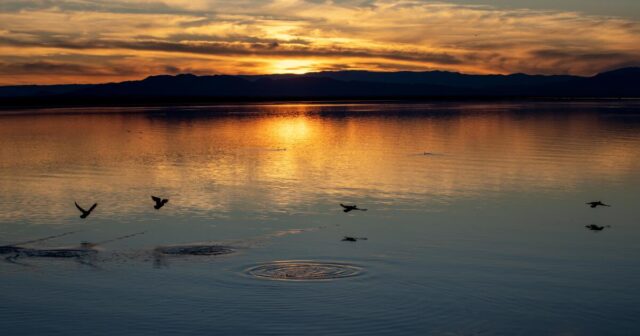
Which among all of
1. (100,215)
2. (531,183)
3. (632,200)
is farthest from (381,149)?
(100,215)

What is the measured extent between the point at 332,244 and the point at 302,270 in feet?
8.34

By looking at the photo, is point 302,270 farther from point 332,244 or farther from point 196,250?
point 196,250

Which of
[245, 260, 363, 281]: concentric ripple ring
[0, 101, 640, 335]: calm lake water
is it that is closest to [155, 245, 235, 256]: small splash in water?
[0, 101, 640, 335]: calm lake water

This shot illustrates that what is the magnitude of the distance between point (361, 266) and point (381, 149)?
27.7 m

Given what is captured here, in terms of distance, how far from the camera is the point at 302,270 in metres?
16.4

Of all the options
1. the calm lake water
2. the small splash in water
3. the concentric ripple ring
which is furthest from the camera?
the small splash in water

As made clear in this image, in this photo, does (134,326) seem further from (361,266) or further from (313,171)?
(313,171)

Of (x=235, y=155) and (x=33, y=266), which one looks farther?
(x=235, y=155)

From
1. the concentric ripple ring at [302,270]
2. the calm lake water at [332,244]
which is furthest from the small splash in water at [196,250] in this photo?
the concentric ripple ring at [302,270]

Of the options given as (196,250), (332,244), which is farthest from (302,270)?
(196,250)

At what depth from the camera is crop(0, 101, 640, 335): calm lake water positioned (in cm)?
1334

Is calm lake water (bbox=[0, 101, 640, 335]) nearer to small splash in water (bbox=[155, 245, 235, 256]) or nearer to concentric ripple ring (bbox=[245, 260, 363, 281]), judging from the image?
concentric ripple ring (bbox=[245, 260, 363, 281])

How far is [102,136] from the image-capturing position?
189 ft

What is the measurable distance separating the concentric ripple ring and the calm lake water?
0.27 feet
